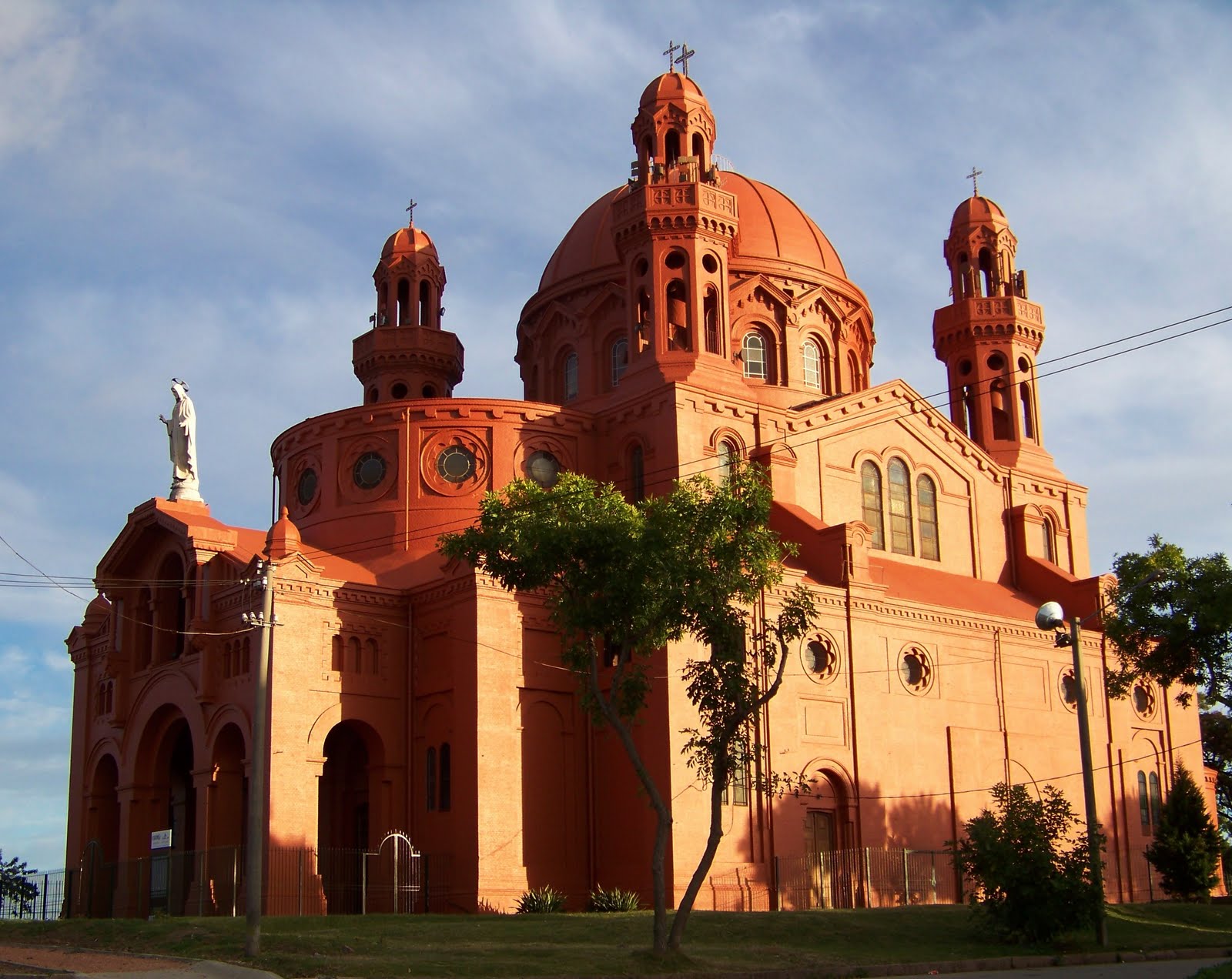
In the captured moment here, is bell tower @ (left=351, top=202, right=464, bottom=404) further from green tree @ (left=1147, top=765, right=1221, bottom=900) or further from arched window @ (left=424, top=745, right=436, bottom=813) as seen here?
green tree @ (left=1147, top=765, right=1221, bottom=900)

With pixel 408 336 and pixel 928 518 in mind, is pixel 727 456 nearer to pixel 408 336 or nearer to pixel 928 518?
pixel 928 518

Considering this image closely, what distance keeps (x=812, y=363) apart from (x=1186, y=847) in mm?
19007

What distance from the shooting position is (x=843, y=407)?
4425cm

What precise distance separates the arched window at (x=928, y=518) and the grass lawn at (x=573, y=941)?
602 inches

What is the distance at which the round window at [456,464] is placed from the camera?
140ft

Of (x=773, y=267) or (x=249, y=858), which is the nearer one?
(x=249, y=858)

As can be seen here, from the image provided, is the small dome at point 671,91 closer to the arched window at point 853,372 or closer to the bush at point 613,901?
the arched window at point 853,372

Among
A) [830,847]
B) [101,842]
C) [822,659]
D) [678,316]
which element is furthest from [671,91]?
[101,842]

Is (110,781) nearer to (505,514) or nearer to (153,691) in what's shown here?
(153,691)

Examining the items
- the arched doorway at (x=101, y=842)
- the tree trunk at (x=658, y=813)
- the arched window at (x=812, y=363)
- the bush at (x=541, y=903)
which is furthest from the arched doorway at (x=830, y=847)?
the arched doorway at (x=101, y=842)

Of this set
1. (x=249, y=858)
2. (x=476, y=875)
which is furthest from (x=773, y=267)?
(x=249, y=858)

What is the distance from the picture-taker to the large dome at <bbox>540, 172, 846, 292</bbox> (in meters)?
50.4

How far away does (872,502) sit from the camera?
44.8 m

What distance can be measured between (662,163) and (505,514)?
21235 millimetres
